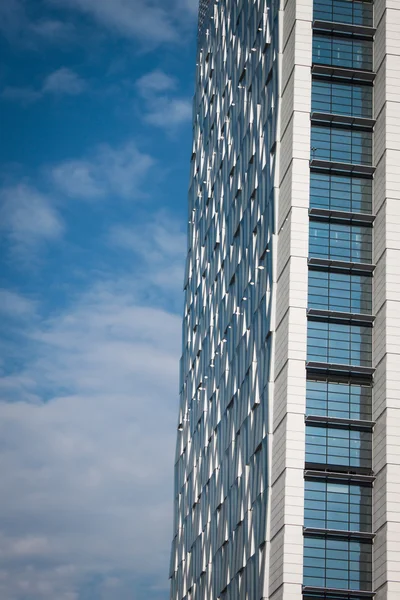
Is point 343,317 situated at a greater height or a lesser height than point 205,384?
lesser

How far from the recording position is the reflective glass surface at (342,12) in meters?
93.5

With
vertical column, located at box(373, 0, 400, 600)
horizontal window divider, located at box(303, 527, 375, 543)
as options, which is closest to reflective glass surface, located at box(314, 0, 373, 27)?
vertical column, located at box(373, 0, 400, 600)

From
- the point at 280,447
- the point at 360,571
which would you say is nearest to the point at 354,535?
the point at 360,571

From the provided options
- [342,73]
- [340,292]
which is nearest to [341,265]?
[340,292]

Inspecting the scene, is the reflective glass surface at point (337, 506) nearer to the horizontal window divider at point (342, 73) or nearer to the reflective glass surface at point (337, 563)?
the reflective glass surface at point (337, 563)

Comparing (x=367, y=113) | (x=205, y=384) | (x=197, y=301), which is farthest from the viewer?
(x=197, y=301)

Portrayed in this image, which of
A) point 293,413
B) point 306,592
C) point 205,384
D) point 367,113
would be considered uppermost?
point 367,113

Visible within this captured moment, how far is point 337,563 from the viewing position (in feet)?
262

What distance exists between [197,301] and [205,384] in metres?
12.5

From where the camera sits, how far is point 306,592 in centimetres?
7869

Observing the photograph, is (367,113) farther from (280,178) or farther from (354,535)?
(354,535)

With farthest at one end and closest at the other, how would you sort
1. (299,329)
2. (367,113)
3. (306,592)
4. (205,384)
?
(205,384) → (367,113) → (299,329) → (306,592)

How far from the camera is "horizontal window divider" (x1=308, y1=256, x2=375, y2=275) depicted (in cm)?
8675

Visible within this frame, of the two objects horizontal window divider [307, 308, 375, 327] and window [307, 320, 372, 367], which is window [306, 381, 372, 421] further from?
horizontal window divider [307, 308, 375, 327]
